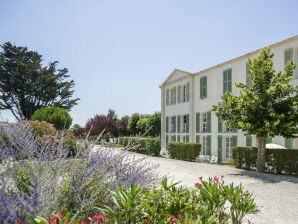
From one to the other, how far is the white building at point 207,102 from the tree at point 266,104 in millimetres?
3222

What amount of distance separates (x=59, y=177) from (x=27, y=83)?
138 feet

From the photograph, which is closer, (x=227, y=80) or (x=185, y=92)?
(x=227, y=80)

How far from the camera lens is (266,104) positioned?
48.8ft

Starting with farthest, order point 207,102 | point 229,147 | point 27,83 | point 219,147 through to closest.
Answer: point 27,83, point 207,102, point 219,147, point 229,147

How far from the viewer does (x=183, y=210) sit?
3.86 meters

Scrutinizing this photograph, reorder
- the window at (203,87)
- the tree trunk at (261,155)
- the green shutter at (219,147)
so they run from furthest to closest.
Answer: the window at (203,87) → the green shutter at (219,147) → the tree trunk at (261,155)

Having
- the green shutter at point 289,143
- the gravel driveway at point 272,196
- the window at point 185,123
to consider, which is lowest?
the gravel driveway at point 272,196

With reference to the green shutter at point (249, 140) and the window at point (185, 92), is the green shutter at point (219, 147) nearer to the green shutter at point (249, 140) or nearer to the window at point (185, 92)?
the green shutter at point (249, 140)

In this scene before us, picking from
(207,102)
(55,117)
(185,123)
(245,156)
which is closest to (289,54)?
(245,156)

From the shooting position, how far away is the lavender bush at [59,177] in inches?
118

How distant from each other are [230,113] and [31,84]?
33292mm

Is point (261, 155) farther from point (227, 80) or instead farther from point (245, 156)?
point (227, 80)

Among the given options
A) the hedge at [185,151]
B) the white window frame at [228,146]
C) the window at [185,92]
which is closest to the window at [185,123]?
the window at [185,92]

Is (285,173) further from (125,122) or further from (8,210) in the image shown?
(125,122)
